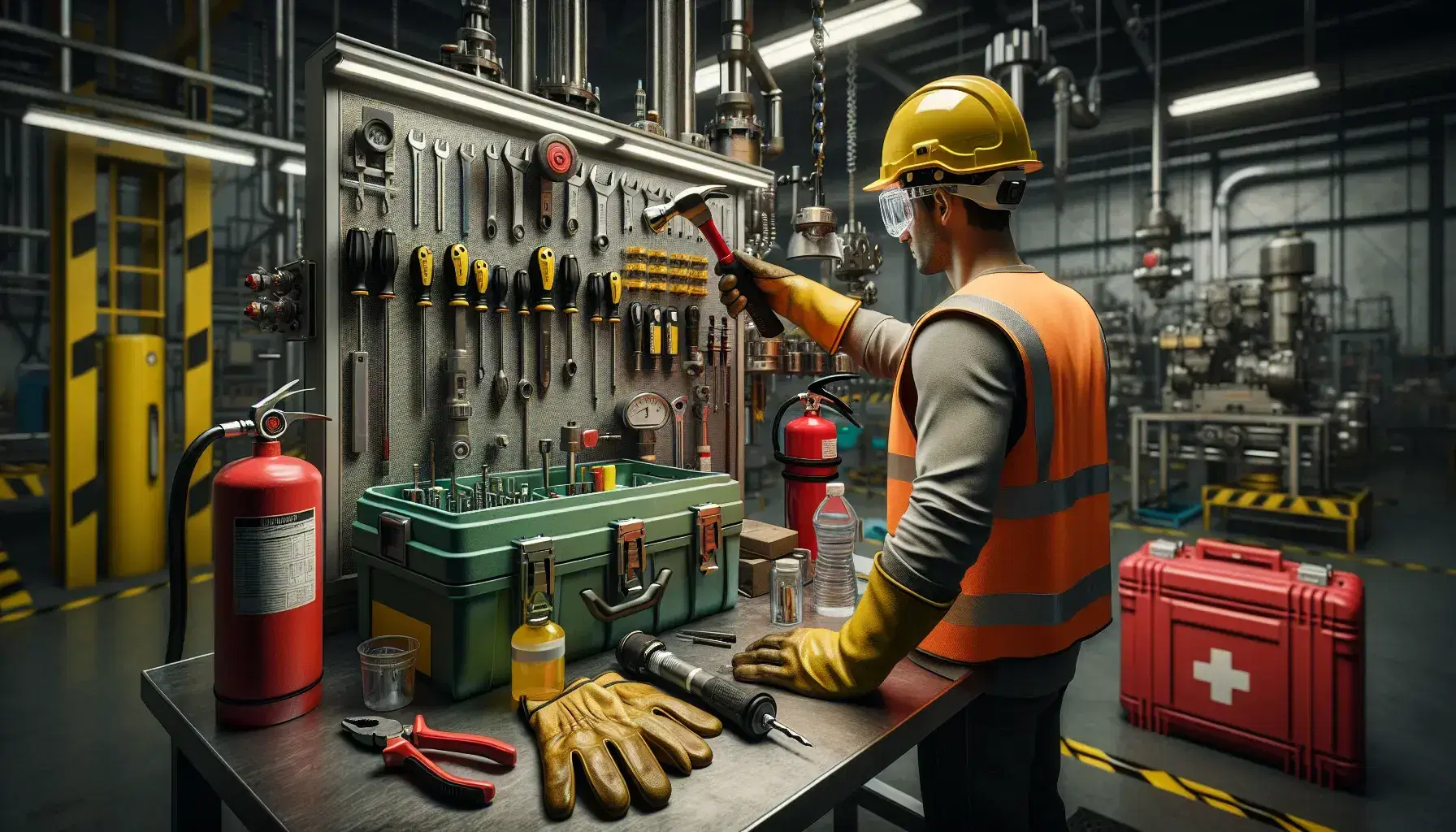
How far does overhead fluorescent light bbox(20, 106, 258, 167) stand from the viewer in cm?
363

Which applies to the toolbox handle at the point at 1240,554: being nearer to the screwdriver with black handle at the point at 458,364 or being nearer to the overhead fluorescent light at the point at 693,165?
the overhead fluorescent light at the point at 693,165

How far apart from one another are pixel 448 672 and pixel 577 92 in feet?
5.00

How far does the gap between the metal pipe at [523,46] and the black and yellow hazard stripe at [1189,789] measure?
9.10 feet

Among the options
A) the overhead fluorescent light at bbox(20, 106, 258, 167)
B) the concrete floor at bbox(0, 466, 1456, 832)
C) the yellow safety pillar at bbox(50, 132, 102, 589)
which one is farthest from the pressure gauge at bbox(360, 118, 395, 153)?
the yellow safety pillar at bbox(50, 132, 102, 589)

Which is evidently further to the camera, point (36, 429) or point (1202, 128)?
point (1202, 128)

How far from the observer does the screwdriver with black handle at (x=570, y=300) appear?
192 cm

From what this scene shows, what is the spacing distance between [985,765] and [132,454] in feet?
16.7

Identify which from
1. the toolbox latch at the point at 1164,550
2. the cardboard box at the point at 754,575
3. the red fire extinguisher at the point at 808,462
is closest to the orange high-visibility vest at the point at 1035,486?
the cardboard box at the point at 754,575

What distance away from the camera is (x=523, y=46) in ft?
6.49

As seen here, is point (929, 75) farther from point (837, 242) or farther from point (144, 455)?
point (144, 455)

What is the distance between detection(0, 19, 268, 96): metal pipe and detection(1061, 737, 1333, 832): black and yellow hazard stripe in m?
5.60

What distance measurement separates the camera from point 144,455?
14.5 ft

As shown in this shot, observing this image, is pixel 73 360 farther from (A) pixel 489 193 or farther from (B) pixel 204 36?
(A) pixel 489 193

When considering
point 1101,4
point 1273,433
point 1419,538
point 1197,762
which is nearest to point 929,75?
point 1101,4
